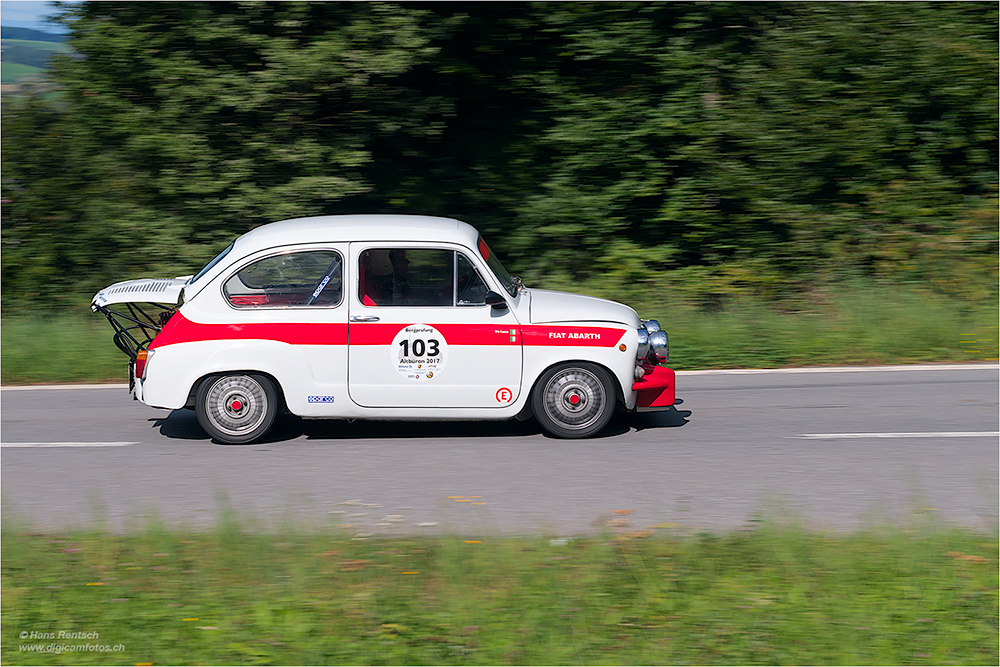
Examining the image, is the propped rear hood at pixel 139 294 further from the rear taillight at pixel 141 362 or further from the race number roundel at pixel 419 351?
the race number roundel at pixel 419 351

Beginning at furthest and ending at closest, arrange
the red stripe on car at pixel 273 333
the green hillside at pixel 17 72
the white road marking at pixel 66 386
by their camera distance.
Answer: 1. the green hillside at pixel 17 72
2. the white road marking at pixel 66 386
3. the red stripe on car at pixel 273 333

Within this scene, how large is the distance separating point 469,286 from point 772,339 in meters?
5.12

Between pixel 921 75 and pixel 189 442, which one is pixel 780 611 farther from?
pixel 921 75

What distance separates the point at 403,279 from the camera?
326 inches

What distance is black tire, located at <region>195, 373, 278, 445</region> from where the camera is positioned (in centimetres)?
827

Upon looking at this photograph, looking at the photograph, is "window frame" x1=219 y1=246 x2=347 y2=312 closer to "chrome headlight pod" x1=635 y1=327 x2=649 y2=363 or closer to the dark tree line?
"chrome headlight pod" x1=635 y1=327 x2=649 y2=363

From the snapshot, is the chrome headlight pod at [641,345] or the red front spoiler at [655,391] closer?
the chrome headlight pod at [641,345]

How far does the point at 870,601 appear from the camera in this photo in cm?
507

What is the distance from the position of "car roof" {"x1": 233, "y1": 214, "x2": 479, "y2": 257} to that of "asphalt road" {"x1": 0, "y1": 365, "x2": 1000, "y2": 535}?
1697 mm

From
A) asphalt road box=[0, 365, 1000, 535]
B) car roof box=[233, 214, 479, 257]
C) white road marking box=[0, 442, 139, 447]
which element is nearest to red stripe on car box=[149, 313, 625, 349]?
car roof box=[233, 214, 479, 257]

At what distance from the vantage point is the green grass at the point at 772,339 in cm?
1145

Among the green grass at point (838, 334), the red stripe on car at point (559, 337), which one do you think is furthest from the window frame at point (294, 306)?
the green grass at point (838, 334)

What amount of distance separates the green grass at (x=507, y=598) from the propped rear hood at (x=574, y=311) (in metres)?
2.53

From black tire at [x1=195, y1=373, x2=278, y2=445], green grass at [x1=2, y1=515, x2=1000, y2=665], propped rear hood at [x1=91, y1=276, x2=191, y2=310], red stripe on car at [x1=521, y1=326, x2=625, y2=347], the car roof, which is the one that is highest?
the car roof
